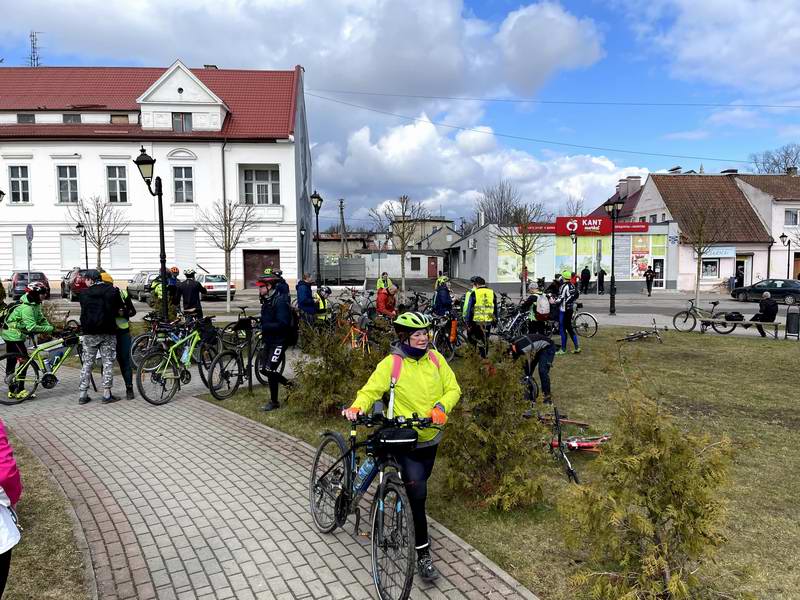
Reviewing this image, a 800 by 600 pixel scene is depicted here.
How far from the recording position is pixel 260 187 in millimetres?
36531

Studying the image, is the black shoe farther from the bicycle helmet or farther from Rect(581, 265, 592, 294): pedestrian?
Rect(581, 265, 592, 294): pedestrian

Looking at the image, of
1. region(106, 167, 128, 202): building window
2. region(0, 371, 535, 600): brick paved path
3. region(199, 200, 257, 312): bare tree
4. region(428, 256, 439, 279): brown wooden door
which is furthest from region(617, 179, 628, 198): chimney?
region(0, 371, 535, 600): brick paved path

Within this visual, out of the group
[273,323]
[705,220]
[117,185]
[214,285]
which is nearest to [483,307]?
[273,323]

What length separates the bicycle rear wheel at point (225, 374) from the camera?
867 cm

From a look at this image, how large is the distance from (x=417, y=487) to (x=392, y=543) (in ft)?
1.19

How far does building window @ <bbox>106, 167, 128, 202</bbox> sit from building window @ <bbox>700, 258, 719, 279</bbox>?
4043cm

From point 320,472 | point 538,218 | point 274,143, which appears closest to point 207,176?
point 274,143

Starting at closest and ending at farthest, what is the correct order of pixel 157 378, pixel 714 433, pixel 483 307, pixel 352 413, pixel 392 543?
1. pixel 392 543
2. pixel 352 413
3. pixel 714 433
4. pixel 157 378
5. pixel 483 307

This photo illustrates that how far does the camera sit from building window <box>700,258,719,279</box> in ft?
136

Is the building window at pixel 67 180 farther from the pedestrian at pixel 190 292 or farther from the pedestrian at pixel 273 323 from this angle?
the pedestrian at pixel 273 323

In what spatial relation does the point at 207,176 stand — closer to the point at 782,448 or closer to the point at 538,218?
the point at 538,218

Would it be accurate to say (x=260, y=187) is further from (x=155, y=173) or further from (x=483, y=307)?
(x=483, y=307)

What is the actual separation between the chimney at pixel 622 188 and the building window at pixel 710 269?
18002 mm

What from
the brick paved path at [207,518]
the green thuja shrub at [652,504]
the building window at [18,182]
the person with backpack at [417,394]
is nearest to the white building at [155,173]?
the building window at [18,182]
